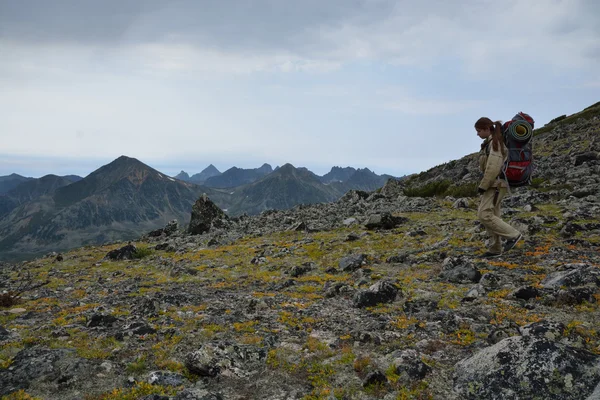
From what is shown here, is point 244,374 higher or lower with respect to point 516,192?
lower

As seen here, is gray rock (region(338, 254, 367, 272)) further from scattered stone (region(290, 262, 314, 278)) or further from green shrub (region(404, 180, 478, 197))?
green shrub (region(404, 180, 478, 197))

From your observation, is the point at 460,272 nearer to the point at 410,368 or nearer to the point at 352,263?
the point at 352,263

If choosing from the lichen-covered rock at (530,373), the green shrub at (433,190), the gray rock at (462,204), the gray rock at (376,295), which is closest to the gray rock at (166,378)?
the lichen-covered rock at (530,373)

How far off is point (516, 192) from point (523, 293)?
20.3 m

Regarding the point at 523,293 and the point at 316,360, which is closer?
the point at 316,360

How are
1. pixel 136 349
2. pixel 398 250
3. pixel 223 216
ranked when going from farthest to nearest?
pixel 223 216, pixel 398 250, pixel 136 349

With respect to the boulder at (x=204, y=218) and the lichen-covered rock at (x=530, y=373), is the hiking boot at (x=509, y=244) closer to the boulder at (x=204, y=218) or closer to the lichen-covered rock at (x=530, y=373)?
the lichen-covered rock at (x=530, y=373)

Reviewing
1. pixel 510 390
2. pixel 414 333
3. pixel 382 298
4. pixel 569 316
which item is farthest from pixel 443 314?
pixel 510 390

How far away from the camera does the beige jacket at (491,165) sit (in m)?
10.6

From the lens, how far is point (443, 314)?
310 inches

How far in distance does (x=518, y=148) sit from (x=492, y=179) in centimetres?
115

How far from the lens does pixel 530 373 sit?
477 cm

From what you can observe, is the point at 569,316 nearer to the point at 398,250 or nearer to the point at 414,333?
the point at 414,333

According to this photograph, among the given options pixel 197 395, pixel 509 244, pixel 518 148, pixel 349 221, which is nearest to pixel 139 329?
pixel 197 395
